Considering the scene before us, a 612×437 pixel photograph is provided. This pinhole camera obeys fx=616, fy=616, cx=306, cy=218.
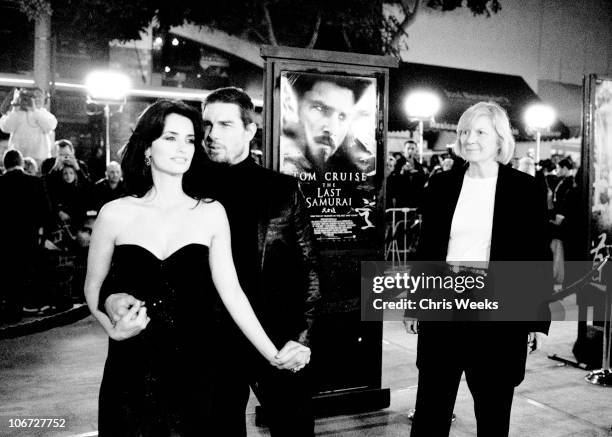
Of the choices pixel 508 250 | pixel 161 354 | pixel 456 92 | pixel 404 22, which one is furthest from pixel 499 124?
pixel 456 92

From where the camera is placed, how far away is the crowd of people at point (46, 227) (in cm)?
745

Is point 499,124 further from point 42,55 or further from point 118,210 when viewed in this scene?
point 42,55

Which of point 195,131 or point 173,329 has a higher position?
point 195,131

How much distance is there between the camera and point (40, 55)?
11.4 m

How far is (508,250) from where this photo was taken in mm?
3043

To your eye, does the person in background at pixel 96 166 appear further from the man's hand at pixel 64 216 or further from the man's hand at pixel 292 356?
the man's hand at pixel 292 356

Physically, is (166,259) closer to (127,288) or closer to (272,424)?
(127,288)

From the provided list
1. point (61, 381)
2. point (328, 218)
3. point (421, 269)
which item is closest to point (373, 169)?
point (328, 218)

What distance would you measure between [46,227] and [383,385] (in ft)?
17.4

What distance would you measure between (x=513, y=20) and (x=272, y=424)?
1903 cm

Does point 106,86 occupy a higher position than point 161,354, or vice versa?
point 106,86

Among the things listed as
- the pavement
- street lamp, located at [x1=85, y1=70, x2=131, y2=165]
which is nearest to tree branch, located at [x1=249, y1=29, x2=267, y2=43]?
street lamp, located at [x1=85, y1=70, x2=131, y2=165]

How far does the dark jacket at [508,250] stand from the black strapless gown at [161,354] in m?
1.36

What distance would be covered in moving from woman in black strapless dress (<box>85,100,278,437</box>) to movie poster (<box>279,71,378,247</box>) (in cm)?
165
